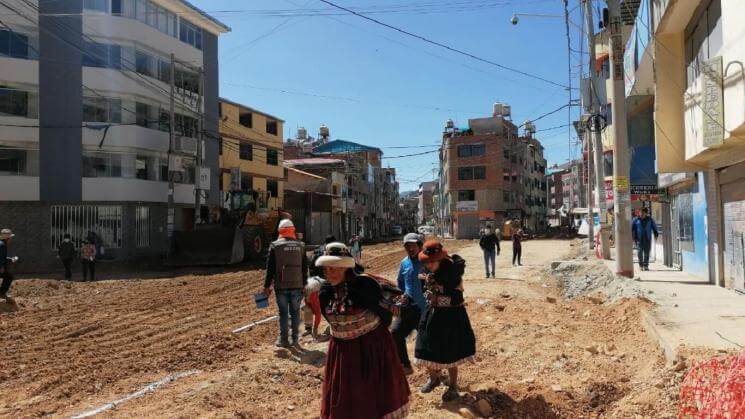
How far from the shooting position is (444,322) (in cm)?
533

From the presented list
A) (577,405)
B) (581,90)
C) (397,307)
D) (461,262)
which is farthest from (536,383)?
(581,90)

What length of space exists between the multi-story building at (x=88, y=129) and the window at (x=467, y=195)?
139 ft

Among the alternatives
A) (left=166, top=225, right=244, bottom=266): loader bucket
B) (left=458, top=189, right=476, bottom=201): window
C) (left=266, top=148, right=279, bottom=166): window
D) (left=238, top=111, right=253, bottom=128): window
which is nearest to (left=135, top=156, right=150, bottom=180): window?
(left=166, top=225, right=244, bottom=266): loader bucket

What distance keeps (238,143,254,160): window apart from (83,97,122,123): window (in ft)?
42.6

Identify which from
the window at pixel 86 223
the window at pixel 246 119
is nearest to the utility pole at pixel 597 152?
the window at pixel 86 223

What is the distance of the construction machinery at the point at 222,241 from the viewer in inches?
872

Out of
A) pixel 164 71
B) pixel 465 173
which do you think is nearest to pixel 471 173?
pixel 465 173

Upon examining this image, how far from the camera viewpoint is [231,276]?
18.5 m

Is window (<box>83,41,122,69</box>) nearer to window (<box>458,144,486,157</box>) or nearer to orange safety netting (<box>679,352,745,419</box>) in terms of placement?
orange safety netting (<box>679,352,745,419</box>)

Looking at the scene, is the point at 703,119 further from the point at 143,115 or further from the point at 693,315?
the point at 143,115

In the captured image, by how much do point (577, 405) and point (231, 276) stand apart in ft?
48.2

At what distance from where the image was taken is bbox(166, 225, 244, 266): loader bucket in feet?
72.5

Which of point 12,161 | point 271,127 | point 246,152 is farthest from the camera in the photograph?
point 271,127

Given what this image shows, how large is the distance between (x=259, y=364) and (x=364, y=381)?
344 cm
